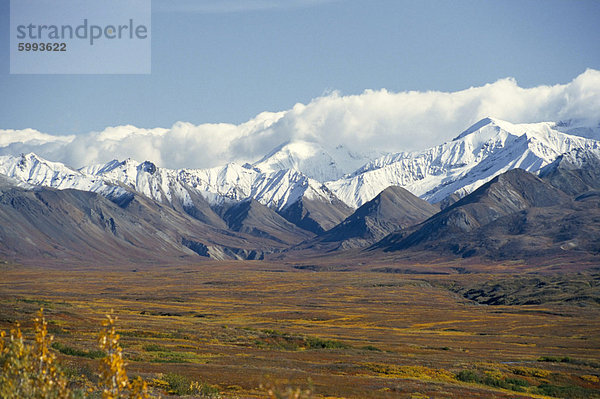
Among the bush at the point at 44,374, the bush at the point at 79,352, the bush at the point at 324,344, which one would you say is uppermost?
the bush at the point at 44,374

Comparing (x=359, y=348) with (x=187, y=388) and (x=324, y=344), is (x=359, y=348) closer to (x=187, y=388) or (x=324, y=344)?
(x=324, y=344)

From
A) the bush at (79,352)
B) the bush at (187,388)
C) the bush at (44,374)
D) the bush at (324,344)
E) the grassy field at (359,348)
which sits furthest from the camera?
the bush at (324,344)

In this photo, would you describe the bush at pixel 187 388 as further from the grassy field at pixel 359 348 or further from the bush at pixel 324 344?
the bush at pixel 324 344

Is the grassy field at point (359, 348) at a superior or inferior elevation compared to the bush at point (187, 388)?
inferior

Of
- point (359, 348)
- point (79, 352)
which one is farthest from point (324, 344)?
point (79, 352)

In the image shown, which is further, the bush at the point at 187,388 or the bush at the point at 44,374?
the bush at the point at 187,388

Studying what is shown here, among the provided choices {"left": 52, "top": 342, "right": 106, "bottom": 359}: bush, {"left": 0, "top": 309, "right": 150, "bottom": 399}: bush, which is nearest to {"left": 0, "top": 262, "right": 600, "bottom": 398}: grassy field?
{"left": 52, "top": 342, "right": 106, "bottom": 359}: bush

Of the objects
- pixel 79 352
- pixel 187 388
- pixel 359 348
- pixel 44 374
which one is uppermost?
pixel 44 374

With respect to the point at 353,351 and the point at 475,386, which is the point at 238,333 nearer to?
the point at 353,351

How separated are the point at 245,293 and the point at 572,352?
12450 centimetres

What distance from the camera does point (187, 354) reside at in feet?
169

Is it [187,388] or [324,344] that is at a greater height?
[187,388]

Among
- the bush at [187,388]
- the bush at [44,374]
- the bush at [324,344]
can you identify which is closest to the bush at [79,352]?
the bush at [187,388]

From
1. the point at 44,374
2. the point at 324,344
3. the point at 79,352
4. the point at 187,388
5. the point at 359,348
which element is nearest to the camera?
the point at 44,374
